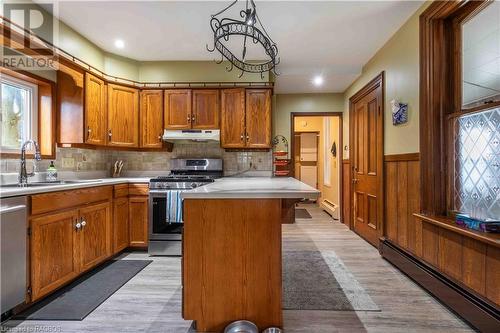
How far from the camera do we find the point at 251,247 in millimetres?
1769

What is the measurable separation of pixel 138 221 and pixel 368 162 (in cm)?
314

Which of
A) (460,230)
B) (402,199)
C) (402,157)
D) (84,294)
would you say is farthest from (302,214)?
(84,294)

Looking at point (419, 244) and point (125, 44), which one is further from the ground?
point (125, 44)

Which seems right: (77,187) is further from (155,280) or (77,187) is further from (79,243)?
(155,280)

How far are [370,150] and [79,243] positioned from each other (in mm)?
3589

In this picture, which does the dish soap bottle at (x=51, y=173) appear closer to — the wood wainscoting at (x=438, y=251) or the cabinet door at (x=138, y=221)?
the cabinet door at (x=138, y=221)

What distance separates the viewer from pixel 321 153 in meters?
7.73

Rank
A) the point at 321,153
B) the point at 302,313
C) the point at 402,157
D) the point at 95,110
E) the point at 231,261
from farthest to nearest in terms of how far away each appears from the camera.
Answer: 1. the point at 321,153
2. the point at 95,110
3. the point at 402,157
4. the point at 302,313
5. the point at 231,261

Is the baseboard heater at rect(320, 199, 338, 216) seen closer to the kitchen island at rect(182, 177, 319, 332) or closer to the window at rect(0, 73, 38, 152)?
the kitchen island at rect(182, 177, 319, 332)

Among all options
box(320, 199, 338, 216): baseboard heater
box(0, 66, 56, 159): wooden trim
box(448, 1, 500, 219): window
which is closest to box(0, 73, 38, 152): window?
box(0, 66, 56, 159): wooden trim

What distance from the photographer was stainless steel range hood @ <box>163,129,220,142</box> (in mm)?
3787

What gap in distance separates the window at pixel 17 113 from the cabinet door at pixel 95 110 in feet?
1.57

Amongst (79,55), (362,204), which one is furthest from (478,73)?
(79,55)

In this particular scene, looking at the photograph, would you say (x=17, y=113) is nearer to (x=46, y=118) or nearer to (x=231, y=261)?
(x=46, y=118)
